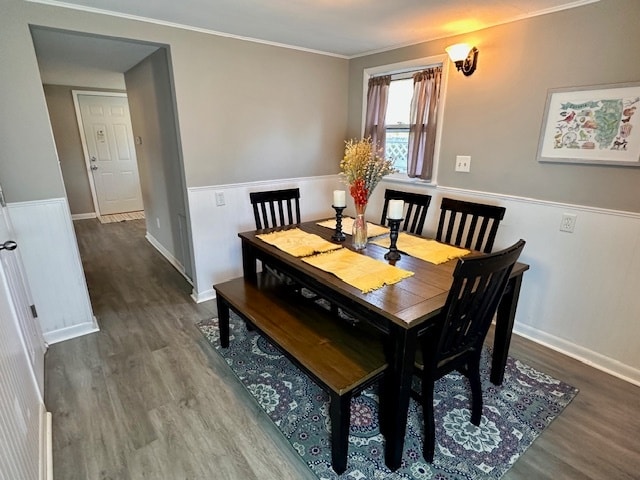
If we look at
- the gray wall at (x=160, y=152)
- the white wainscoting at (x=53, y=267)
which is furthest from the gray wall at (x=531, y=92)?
the white wainscoting at (x=53, y=267)

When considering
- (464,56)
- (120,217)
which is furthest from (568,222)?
(120,217)

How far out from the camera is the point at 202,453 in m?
1.63

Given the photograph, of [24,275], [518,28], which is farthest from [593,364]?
[24,275]

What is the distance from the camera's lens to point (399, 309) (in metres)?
1.41

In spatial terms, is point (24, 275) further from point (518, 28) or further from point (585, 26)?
point (585, 26)

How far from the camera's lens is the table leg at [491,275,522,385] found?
1.86 metres

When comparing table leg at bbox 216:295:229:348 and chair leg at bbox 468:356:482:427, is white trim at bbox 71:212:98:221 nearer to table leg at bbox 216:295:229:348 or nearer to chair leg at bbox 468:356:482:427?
table leg at bbox 216:295:229:348

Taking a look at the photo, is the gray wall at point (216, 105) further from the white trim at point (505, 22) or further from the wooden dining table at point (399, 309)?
the wooden dining table at point (399, 309)

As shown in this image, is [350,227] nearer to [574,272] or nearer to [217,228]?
[217,228]

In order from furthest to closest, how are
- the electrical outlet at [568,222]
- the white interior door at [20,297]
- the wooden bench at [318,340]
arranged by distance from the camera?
the electrical outlet at [568,222], the white interior door at [20,297], the wooden bench at [318,340]

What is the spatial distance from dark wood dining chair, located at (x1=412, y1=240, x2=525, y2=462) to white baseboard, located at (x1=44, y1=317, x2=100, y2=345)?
2.48 metres

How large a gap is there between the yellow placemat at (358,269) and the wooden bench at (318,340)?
32 centimetres

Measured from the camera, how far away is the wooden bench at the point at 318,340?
4.75 feet

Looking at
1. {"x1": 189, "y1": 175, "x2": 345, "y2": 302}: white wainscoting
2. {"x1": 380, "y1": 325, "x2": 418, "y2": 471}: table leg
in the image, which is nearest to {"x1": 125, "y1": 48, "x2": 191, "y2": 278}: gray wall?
{"x1": 189, "y1": 175, "x2": 345, "y2": 302}: white wainscoting
